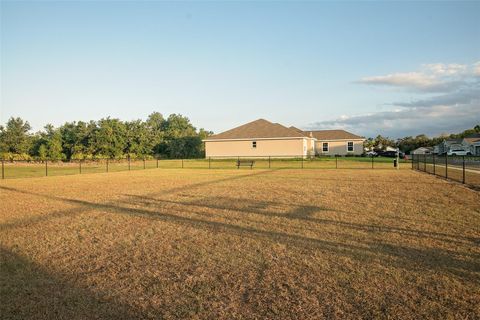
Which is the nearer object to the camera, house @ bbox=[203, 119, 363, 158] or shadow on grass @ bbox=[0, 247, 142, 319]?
shadow on grass @ bbox=[0, 247, 142, 319]

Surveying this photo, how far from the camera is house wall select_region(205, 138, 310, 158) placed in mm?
47531

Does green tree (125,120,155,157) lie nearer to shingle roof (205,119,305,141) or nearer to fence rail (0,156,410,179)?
fence rail (0,156,410,179)

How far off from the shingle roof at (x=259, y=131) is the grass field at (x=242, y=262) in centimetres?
3805

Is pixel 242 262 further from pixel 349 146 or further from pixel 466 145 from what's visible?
pixel 466 145

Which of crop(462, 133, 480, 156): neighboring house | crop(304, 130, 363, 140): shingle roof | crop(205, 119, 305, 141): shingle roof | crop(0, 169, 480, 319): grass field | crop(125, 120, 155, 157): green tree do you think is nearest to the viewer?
crop(0, 169, 480, 319): grass field

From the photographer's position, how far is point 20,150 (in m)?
53.2

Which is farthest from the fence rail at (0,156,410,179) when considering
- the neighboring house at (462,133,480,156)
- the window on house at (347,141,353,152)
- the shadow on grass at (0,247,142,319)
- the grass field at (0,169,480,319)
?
the neighboring house at (462,133,480,156)

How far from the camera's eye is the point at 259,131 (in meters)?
50.1

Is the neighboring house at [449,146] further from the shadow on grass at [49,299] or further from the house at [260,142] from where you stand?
the shadow on grass at [49,299]

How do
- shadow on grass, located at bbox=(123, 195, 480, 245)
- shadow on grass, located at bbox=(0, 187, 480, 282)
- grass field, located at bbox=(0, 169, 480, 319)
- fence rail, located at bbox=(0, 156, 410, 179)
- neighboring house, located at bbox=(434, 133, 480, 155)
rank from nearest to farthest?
grass field, located at bbox=(0, 169, 480, 319)
shadow on grass, located at bbox=(0, 187, 480, 282)
shadow on grass, located at bbox=(123, 195, 480, 245)
fence rail, located at bbox=(0, 156, 410, 179)
neighboring house, located at bbox=(434, 133, 480, 155)

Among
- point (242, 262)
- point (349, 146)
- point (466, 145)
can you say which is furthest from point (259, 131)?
point (466, 145)

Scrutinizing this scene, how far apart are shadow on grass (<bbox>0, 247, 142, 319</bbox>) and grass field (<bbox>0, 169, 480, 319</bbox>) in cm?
2

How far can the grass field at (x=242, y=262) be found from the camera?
391 cm

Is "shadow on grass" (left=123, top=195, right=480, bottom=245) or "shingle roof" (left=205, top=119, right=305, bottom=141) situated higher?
"shingle roof" (left=205, top=119, right=305, bottom=141)
